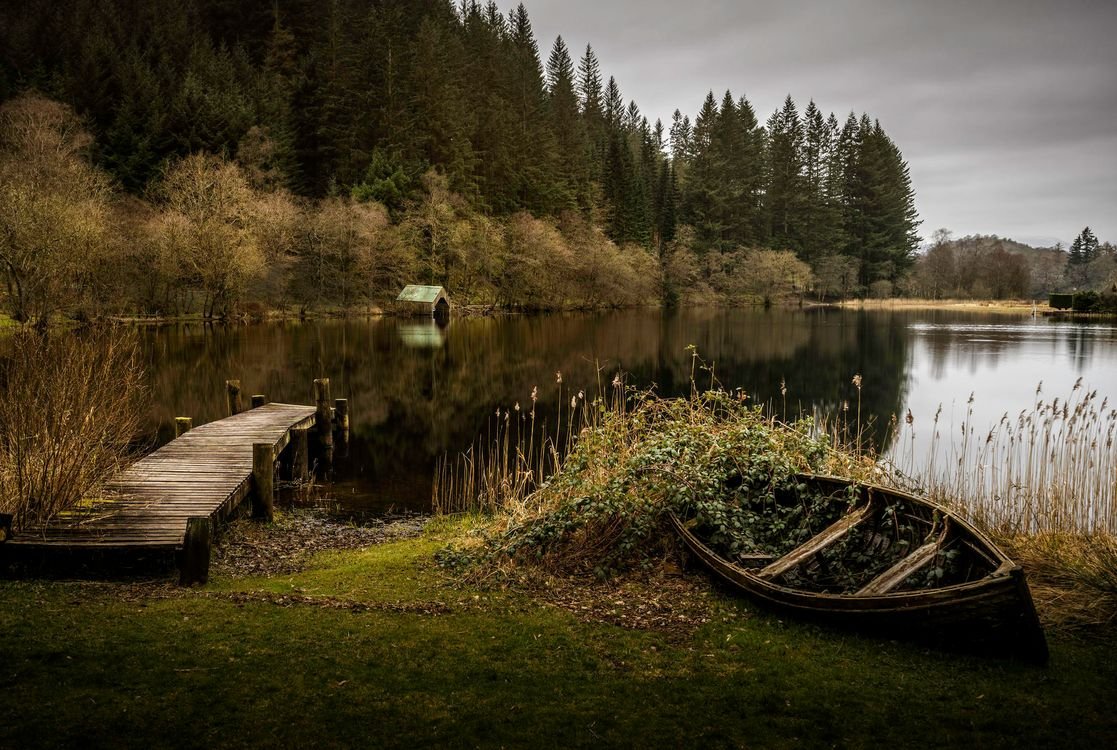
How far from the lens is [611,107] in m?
113

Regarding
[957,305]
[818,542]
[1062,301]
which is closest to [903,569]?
[818,542]

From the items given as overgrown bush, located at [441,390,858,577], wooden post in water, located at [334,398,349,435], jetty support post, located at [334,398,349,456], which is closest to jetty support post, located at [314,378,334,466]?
jetty support post, located at [334,398,349,456]

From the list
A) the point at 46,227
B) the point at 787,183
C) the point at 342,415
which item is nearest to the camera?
the point at 342,415

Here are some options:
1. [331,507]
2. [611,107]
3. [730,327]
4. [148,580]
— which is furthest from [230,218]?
[611,107]

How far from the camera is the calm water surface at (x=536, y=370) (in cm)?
1888

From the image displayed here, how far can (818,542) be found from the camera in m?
7.13

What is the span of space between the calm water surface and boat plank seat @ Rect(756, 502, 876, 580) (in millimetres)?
5814

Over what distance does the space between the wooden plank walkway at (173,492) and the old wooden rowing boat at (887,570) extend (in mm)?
5932

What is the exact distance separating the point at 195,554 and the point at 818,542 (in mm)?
6210

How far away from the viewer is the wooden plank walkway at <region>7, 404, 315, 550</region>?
25.8 ft

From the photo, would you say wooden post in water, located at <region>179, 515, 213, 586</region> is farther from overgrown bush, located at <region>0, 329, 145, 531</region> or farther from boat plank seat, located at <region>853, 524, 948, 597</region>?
boat plank seat, located at <region>853, 524, 948, 597</region>

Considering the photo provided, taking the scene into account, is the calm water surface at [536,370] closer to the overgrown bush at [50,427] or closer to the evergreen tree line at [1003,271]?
the overgrown bush at [50,427]

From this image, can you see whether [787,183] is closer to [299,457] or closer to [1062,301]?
[1062,301]

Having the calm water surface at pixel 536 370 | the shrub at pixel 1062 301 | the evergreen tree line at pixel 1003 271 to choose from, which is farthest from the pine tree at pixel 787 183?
the calm water surface at pixel 536 370
